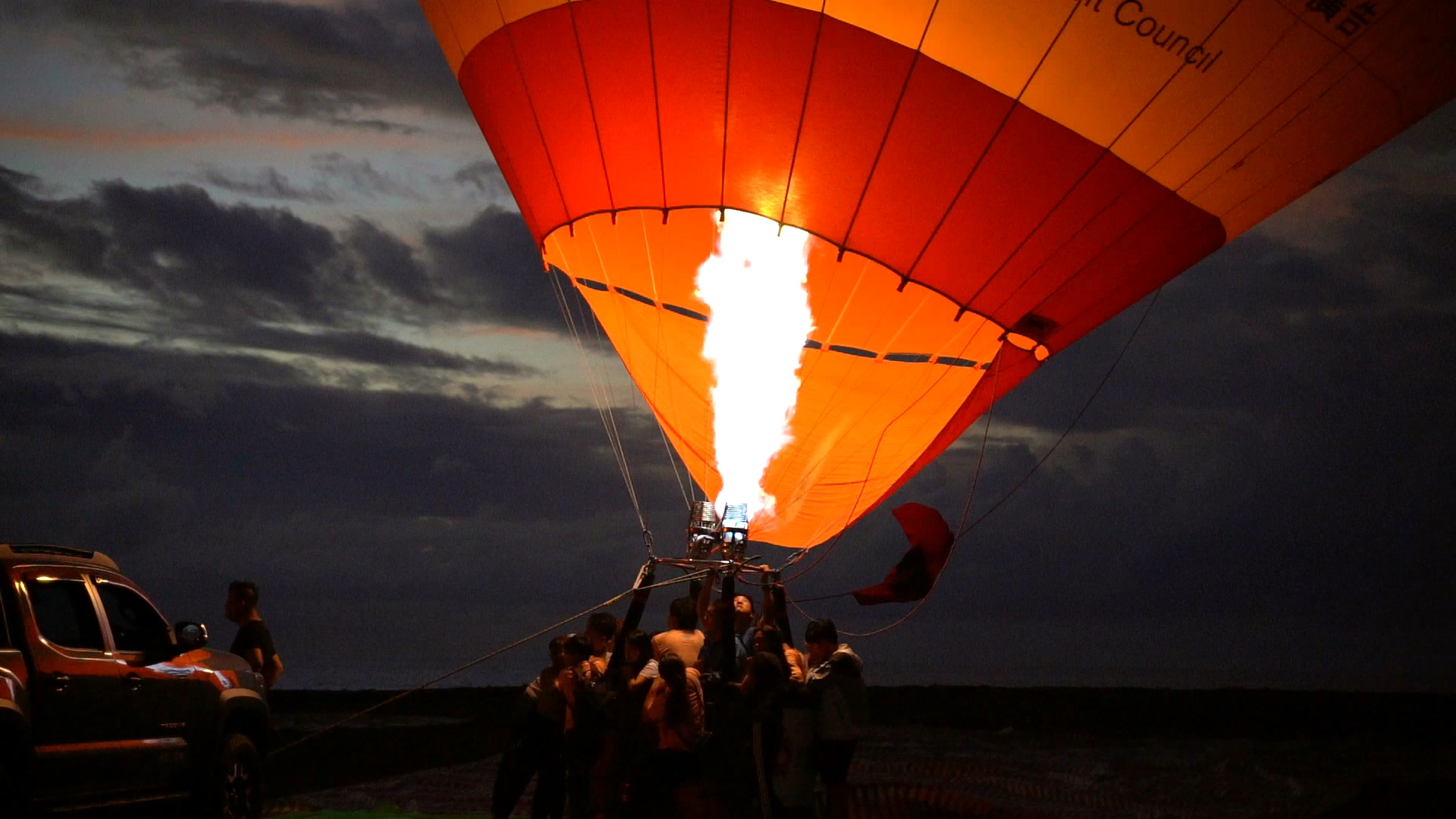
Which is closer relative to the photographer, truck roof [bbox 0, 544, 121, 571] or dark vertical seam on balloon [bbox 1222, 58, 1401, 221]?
truck roof [bbox 0, 544, 121, 571]

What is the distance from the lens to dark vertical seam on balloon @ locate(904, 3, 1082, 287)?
697cm

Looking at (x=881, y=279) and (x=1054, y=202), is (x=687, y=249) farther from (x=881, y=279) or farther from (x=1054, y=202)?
(x=1054, y=202)

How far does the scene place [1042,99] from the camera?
23.7 feet

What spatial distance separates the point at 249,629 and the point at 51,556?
5.41 ft

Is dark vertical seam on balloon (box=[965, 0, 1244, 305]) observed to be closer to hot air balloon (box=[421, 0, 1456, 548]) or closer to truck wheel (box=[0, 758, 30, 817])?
hot air balloon (box=[421, 0, 1456, 548])

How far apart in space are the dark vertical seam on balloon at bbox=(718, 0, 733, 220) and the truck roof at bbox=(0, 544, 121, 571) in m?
3.88

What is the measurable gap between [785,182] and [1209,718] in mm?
18671

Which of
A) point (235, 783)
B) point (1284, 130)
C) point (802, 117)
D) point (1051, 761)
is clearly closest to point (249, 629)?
point (235, 783)

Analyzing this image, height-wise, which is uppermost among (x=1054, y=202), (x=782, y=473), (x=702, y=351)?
(x=1054, y=202)

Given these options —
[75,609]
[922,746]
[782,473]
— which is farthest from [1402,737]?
[75,609]

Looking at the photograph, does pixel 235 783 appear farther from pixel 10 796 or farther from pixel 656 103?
pixel 656 103

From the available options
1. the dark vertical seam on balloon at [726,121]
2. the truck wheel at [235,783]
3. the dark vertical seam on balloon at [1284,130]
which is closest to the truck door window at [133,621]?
the truck wheel at [235,783]

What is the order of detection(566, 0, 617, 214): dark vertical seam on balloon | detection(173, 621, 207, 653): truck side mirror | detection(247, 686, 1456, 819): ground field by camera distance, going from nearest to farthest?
detection(173, 621, 207, 653): truck side mirror, detection(566, 0, 617, 214): dark vertical seam on balloon, detection(247, 686, 1456, 819): ground field

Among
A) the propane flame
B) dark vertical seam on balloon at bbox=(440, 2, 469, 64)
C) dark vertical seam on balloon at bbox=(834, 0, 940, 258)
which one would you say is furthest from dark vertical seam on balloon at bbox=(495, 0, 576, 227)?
dark vertical seam on balloon at bbox=(834, 0, 940, 258)
